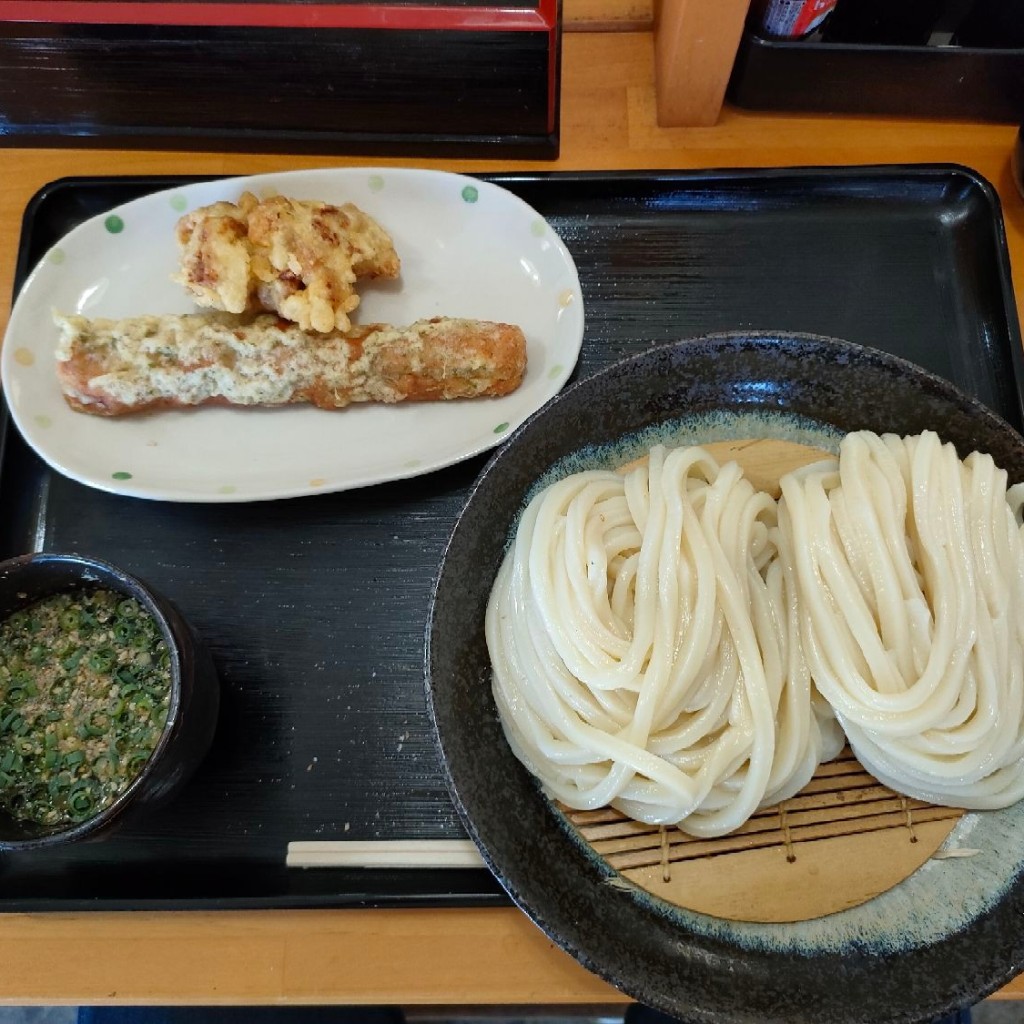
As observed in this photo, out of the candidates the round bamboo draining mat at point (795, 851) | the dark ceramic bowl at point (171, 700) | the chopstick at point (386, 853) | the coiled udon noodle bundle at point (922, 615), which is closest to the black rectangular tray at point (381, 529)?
the chopstick at point (386, 853)

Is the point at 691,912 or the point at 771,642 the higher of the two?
the point at 771,642

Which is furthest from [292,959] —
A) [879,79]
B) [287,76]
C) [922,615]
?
[879,79]

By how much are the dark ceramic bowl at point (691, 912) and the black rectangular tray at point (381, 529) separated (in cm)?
26

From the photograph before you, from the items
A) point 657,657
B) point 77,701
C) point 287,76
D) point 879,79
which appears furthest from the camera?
point 879,79

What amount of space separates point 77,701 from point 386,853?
689 mm

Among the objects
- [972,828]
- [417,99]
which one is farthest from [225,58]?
[972,828]

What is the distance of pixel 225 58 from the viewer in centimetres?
208

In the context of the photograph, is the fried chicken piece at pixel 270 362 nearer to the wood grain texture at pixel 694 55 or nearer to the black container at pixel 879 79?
the wood grain texture at pixel 694 55

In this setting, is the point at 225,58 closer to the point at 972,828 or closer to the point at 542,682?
the point at 542,682

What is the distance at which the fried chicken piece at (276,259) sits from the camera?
1.96m

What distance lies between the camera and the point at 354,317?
2.18m

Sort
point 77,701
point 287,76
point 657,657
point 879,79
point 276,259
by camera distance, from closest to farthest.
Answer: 1. point 657,657
2. point 77,701
3. point 276,259
4. point 287,76
5. point 879,79

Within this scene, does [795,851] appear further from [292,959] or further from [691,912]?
[292,959]

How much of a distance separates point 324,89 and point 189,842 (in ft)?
6.07
